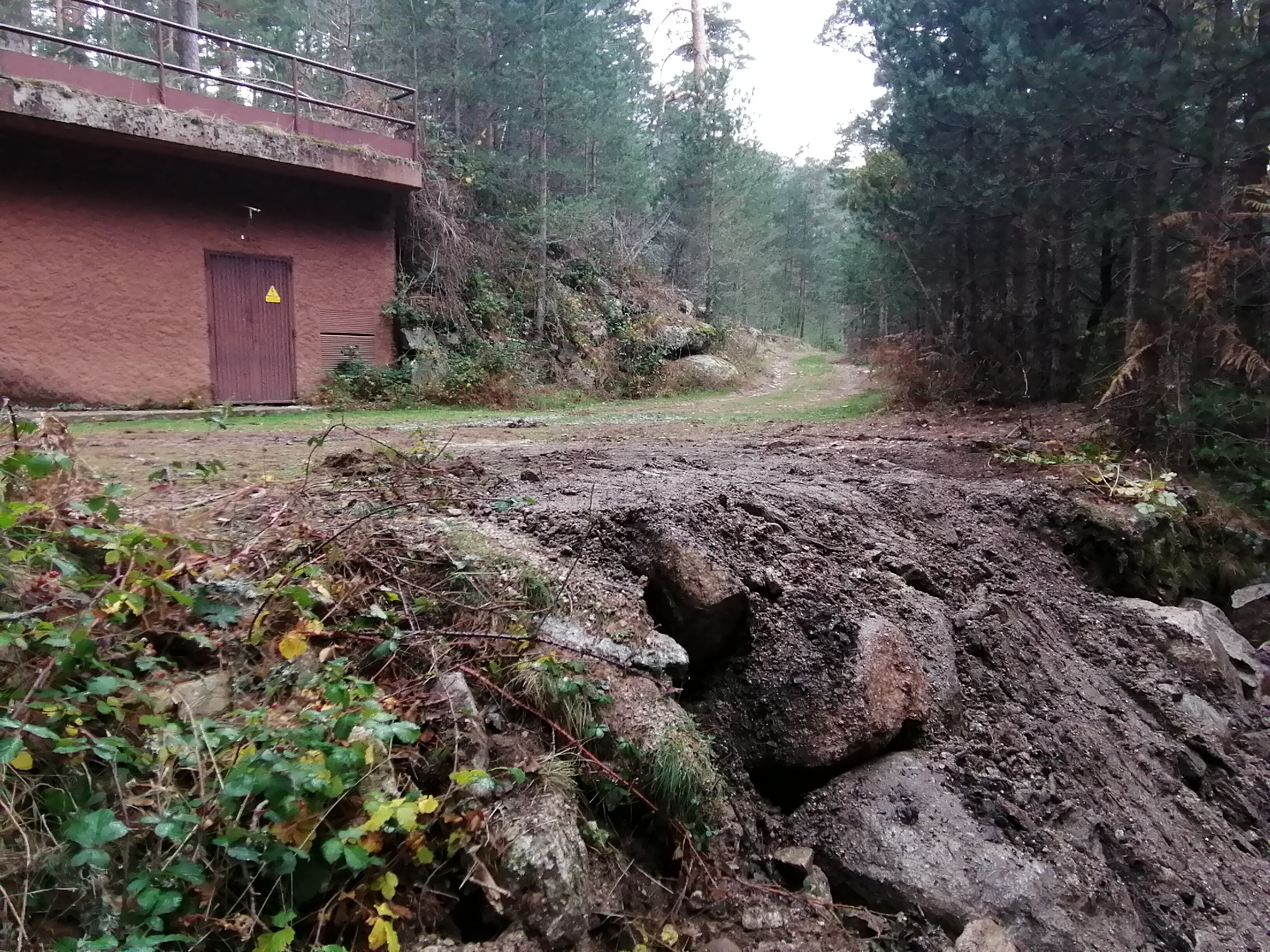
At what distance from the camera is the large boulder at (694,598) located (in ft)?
12.2

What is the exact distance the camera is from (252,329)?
1159cm

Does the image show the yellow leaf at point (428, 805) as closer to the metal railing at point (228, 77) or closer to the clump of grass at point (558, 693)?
the clump of grass at point (558, 693)

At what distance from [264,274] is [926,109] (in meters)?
9.81

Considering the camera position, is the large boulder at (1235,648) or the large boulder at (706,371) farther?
the large boulder at (706,371)

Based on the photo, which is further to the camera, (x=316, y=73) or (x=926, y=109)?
(x=316, y=73)

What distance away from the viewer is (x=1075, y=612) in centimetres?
513

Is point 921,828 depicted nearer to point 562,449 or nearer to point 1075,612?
point 1075,612

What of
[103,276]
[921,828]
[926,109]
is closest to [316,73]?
[103,276]

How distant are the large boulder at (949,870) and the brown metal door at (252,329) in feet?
36.0

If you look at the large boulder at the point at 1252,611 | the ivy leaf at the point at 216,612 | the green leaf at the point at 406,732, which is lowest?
the large boulder at the point at 1252,611

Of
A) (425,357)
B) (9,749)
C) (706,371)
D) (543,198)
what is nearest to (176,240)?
(425,357)

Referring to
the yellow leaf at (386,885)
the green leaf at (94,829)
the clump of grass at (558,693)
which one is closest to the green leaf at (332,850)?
the yellow leaf at (386,885)

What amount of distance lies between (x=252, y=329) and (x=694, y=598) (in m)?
10.3

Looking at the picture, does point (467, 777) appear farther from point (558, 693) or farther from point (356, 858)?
point (558, 693)
